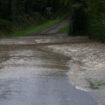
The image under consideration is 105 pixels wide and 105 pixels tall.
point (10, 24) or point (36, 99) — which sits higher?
point (36, 99)

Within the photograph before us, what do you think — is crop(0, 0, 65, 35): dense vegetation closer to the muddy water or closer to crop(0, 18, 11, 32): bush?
crop(0, 18, 11, 32): bush

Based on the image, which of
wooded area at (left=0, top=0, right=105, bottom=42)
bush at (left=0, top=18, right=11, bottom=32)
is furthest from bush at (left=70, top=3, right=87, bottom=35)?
bush at (left=0, top=18, right=11, bottom=32)

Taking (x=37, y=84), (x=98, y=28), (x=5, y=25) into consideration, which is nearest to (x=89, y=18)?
(x=98, y=28)

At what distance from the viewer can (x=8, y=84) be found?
9.05 meters

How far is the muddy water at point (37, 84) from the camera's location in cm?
739

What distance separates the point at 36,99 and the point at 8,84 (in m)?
1.84

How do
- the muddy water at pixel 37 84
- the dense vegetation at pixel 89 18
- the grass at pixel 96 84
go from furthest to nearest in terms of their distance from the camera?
the grass at pixel 96 84, the muddy water at pixel 37 84, the dense vegetation at pixel 89 18

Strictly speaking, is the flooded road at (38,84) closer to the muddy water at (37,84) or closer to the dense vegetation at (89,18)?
the muddy water at (37,84)

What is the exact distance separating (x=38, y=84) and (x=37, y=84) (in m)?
0.03

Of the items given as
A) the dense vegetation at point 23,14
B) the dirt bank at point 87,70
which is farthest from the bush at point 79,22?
the dirt bank at point 87,70

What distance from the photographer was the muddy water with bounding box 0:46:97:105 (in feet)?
24.3

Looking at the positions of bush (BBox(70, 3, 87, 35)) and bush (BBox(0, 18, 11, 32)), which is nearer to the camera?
bush (BBox(70, 3, 87, 35))

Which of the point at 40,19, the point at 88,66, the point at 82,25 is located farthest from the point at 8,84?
the point at 40,19

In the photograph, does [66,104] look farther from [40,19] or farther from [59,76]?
[40,19]
